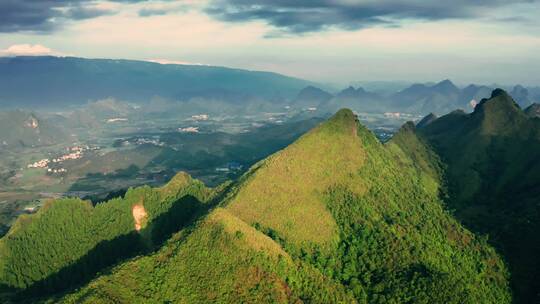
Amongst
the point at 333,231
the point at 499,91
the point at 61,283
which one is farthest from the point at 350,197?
the point at 499,91

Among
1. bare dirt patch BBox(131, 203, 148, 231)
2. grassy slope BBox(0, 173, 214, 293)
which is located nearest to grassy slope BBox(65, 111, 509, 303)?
grassy slope BBox(0, 173, 214, 293)

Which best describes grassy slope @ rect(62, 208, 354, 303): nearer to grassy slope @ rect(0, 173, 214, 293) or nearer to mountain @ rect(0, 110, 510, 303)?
mountain @ rect(0, 110, 510, 303)

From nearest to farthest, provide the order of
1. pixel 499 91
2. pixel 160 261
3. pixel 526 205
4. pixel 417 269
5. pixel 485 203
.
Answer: pixel 160 261
pixel 417 269
pixel 526 205
pixel 485 203
pixel 499 91

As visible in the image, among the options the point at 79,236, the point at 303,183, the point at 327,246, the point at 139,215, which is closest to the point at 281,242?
the point at 327,246

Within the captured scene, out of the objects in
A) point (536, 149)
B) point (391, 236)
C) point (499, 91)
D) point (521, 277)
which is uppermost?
point (499, 91)

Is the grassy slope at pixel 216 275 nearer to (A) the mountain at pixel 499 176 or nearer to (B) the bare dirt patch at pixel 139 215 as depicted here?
(B) the bare dirt patch at pixel 139 215

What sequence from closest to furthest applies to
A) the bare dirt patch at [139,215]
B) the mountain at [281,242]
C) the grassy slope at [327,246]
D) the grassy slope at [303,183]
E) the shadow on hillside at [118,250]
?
the grassy slope at [327,246]
the mountain at [281,242]
the grassy slope at [303,183]
the shadow on hillside at [118,250]
the bare dirt patch at [139,215]

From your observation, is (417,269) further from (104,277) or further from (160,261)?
(104,277)

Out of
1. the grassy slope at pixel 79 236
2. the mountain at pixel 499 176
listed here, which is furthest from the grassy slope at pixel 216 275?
the mountain at pixel 499 176
